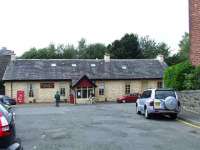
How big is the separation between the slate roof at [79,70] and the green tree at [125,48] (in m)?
16.9

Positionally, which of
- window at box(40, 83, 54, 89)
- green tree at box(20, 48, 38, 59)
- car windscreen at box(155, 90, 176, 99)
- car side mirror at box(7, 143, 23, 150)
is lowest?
car side mirror at box(7, 143, 23, 150)

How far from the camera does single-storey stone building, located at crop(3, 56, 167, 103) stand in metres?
65.2

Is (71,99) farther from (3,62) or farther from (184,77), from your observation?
(184,77)

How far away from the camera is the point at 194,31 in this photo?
29969 millimetres

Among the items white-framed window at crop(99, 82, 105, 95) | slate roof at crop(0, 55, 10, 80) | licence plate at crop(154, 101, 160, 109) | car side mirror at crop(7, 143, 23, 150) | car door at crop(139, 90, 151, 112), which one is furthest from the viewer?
slate roof at crop(0, 55, 10, 80)

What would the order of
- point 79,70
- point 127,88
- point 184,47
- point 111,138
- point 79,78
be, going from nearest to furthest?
1. point 111,138
2. point 79,78
3. point 79,70
4. point 127,88
5. point 184,47

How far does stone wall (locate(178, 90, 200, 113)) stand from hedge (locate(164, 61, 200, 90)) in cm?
78

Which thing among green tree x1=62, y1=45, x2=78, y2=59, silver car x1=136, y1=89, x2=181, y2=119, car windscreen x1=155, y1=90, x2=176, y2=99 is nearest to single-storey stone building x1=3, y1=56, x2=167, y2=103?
green tree x1=62, y1=45, x2=78, y2=59

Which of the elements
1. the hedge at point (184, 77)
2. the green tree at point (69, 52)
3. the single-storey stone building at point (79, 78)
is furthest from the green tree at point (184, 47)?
the hedge at point (184, 77)

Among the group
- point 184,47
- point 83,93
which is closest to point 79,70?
point 83,93

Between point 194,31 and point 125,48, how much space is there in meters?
61.8

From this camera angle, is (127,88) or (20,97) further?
(127,88)

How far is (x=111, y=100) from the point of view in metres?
68.6

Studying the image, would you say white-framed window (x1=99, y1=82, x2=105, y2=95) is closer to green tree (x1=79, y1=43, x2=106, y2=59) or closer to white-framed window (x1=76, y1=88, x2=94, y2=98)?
white-framed window (x1=76, y1=88, x2=94, y2=98)
